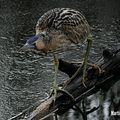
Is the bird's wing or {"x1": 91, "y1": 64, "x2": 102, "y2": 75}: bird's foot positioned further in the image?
{"x1": 91, "y1": 64, "x2": 102, "y2": 75}: bird's foot

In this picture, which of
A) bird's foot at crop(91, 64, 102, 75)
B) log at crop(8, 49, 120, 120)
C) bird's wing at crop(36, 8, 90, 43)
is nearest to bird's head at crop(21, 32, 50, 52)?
bird's wing at crop(36, 8, 90, 43)

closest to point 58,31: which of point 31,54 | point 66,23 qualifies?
point 66,23

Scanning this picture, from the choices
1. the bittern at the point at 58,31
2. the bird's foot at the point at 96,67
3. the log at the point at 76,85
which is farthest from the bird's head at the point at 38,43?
the bird's foot at the point at 96,67

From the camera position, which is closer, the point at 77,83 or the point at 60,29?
the point at 60,29

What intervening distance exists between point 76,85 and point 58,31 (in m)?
1.25

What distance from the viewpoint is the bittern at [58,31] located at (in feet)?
14.3

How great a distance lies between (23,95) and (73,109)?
0.88 m

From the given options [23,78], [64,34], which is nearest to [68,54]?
[23,78]

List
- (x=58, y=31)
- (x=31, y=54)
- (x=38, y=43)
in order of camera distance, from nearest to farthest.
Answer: (x=38, y=43), (x=58, y=31), (x=31, y=54)

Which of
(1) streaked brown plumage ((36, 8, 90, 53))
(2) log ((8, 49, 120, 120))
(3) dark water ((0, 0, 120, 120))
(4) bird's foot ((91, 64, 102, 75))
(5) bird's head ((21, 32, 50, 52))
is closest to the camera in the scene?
(5) bird's head ((21, 32, 50, 52))

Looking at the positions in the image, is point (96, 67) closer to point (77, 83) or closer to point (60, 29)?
point (77, 83)

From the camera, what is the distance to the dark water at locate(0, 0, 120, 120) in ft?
20.0

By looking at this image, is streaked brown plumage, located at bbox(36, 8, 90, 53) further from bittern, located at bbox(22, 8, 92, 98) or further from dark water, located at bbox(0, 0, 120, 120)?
dark water, located at bbox(0, 0, 120, 120)

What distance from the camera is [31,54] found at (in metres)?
8.09
